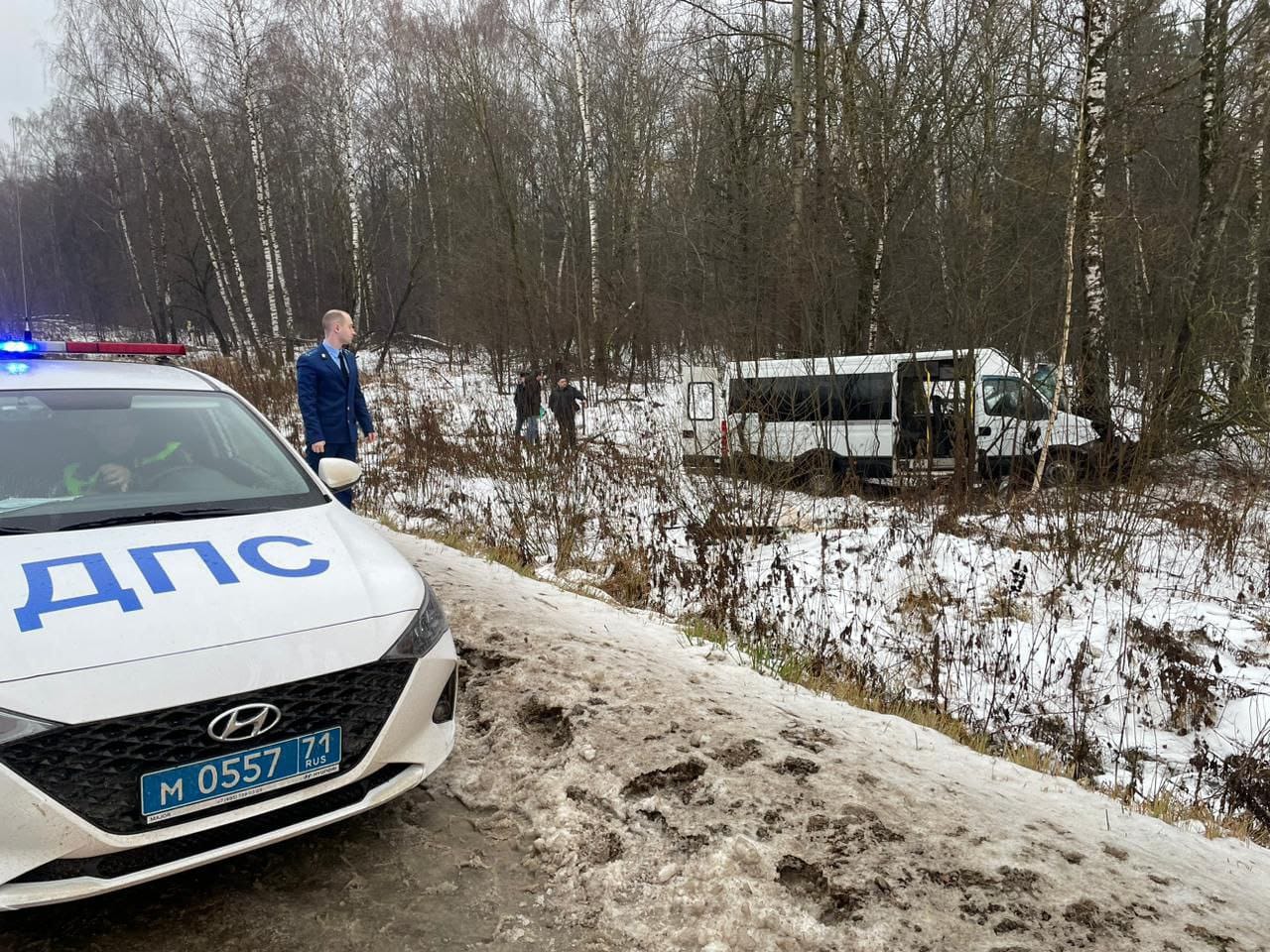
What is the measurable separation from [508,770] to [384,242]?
40.4m

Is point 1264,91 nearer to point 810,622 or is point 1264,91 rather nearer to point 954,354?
point 954,354

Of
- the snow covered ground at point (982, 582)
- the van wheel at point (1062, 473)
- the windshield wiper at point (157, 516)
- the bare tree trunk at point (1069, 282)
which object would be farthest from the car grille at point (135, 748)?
the bare tree trunk at point (1069, 282)

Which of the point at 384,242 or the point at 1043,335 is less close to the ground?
the point at 384,242

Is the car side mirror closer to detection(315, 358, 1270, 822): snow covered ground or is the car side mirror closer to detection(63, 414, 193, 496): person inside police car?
detection(63, 414, 193, 496): person inside police car

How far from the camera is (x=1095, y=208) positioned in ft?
30.6

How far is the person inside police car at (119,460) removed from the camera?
9.72 ft

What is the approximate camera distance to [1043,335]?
A: 1089 centimetres

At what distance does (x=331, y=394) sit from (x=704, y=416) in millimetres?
3674

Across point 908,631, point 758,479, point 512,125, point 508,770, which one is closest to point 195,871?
point 508,770

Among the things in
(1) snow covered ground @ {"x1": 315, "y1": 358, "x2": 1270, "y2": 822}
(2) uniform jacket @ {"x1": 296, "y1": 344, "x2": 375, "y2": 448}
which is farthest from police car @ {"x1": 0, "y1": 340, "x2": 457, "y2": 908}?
(1) snow covered ground @ {"x1": 315, "y1": 358, "x2": 1270, "y2": 822}

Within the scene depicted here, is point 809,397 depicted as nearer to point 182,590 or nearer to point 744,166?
point 182,590

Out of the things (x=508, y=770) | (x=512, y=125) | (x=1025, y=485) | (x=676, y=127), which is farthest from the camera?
(x=512, y=125)

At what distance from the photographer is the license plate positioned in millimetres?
1943

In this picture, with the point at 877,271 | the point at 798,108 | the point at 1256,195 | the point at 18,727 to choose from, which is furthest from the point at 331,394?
the point at 1256,195
